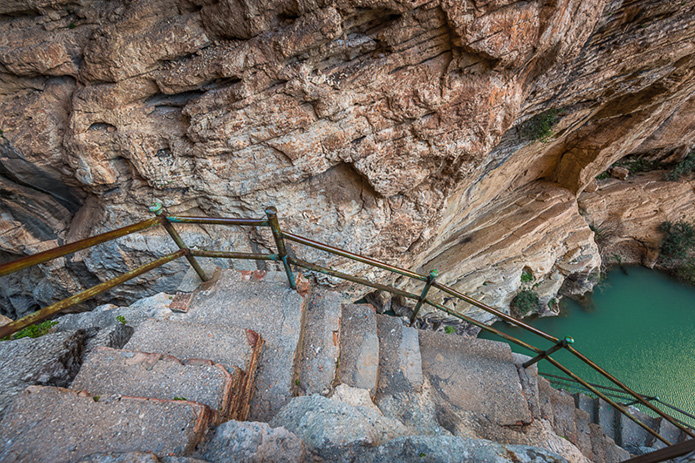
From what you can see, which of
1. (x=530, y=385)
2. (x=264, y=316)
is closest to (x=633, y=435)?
(x=530, y=385)

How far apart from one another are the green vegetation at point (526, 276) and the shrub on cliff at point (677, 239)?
478cm

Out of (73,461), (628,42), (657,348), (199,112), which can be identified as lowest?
(73,461)

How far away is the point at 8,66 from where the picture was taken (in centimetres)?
352

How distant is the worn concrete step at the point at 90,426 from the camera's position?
4.01 ft

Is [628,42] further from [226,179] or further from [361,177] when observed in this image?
[226,179]

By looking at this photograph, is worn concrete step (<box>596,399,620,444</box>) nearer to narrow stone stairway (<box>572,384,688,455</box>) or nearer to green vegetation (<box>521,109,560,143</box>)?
narrow stone stairway (<box>572,384,688,455</box>)

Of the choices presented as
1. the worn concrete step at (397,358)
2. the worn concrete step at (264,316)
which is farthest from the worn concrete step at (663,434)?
the worn concrete step at (264,316)

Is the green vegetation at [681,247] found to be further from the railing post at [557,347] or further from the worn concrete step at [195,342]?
the worn concrete step at [195,342]

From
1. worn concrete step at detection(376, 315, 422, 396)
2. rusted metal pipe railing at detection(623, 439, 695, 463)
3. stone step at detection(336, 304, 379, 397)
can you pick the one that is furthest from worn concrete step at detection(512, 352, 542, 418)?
stone step at detection(336, 304, 379, 397)

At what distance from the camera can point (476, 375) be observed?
8.57ft

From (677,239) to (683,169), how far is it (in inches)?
82.7

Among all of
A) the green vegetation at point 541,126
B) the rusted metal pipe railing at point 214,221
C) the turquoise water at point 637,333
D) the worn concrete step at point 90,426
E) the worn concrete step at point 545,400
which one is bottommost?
the worn concrete step at point 90,426

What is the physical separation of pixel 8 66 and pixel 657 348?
14.0m

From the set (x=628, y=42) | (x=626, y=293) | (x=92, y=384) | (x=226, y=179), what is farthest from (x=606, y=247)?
(x=92, y=384)
